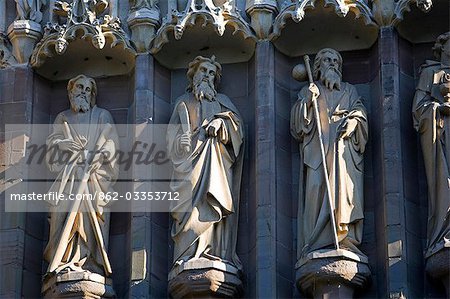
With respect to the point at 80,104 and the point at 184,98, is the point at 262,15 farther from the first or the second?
the point at 80,104

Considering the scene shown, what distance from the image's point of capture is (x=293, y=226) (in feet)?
80.1

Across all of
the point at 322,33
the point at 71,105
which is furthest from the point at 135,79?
the point at 322,33

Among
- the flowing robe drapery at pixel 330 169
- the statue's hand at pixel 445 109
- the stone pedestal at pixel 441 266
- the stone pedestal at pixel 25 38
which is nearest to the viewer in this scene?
the stone pedestal at pixel 441 266

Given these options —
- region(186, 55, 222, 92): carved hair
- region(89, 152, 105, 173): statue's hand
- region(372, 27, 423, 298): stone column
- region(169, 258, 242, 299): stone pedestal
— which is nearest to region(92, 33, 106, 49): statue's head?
region(186, 55, 222, 92): carved hair

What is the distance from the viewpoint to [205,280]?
23.8 metres

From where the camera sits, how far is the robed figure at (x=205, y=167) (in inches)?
952

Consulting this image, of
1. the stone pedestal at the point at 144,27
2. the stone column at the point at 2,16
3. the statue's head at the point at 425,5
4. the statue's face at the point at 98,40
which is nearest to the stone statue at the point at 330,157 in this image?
the statue's head at the point at 425,5

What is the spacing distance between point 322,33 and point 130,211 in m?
3.31

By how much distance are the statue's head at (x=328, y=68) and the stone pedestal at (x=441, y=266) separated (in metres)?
2.65

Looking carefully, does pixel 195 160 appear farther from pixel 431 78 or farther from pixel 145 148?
pixel 431 78

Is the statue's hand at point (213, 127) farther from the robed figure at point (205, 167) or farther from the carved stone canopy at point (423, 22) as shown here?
the carved stone canopy at point (423, 22)

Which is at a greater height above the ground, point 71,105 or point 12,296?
point 71,105

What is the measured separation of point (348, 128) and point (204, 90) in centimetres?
191

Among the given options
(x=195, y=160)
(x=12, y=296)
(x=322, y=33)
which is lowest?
(x=12, y=296)
